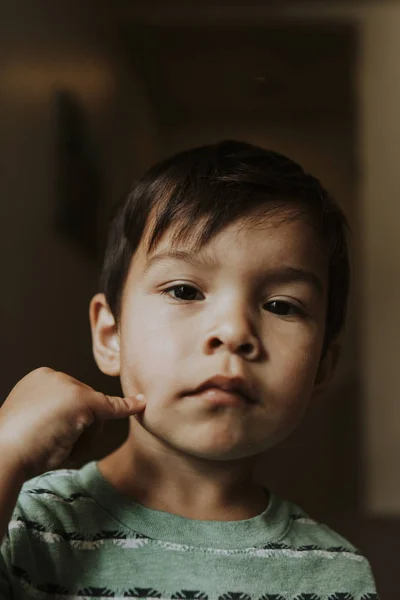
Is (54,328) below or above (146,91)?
below

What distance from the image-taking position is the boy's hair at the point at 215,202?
76 centimetres

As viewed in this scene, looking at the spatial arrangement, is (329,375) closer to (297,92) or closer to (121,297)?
(121,297)

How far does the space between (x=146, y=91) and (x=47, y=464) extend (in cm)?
60

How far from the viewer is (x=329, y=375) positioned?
3.01 feet

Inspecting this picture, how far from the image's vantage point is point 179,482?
794 millimetres

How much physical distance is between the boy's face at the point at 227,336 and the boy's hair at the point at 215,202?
0.02 m

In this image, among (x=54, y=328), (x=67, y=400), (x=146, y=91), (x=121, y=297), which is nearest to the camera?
(x=67, y=400)

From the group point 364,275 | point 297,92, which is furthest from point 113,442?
point 297,92

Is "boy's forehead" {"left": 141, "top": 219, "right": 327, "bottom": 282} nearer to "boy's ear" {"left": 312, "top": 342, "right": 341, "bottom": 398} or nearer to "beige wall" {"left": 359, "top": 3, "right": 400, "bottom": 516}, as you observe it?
"boy's ear" {"left": 312, "top": 342, "right": 341, "bottom": 398}

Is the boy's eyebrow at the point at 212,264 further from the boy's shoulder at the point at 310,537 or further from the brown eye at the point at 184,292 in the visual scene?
the boy's shoulder at the point at 310,537

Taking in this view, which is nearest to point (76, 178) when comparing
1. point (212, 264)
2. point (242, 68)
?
point (242, 68)

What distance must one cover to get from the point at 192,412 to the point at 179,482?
0.11 meters

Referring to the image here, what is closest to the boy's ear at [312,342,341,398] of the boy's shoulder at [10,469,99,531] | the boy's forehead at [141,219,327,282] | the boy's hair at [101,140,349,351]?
the boy's hair at [101,140,349,351]

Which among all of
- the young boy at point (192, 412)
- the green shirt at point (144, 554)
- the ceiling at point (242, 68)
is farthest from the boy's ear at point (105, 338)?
the ceiling at point (242, 68)
